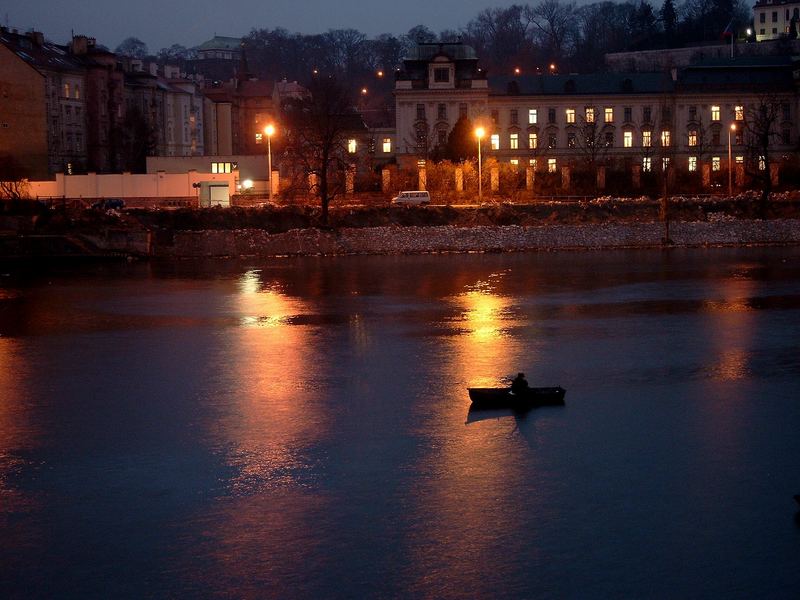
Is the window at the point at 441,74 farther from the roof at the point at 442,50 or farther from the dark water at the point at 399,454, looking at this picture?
the dark water at the point at 399,454

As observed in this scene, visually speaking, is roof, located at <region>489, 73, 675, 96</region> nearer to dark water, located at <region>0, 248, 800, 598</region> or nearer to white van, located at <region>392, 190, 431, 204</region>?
white van, located at <region>392, 190, 431, 204</region>

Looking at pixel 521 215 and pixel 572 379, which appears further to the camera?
pixel 521 215

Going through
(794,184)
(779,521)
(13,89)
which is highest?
(13,89)

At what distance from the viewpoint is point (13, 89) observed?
70000 millimetres

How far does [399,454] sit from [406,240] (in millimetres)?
39974

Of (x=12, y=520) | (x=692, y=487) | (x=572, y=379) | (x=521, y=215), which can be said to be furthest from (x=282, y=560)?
(x=521, y=215)

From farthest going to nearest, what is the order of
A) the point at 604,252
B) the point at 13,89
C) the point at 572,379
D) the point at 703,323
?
1. the point at 13,89
2. the point at 604,252
3. the point at 703,323
4. the point at 572,379

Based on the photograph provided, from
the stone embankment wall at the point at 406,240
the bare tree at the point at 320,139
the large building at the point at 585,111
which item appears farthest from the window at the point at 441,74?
the stone embankment wall at the point at 406,240

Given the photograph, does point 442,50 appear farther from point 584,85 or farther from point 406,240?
point 406,240

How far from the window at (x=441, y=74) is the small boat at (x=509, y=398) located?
65211mm

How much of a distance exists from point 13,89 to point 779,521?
2591 inches

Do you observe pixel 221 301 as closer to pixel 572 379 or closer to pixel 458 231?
pixel 572 379

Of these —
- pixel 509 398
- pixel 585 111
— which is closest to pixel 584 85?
pixel 585 111

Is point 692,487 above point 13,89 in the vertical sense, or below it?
below
